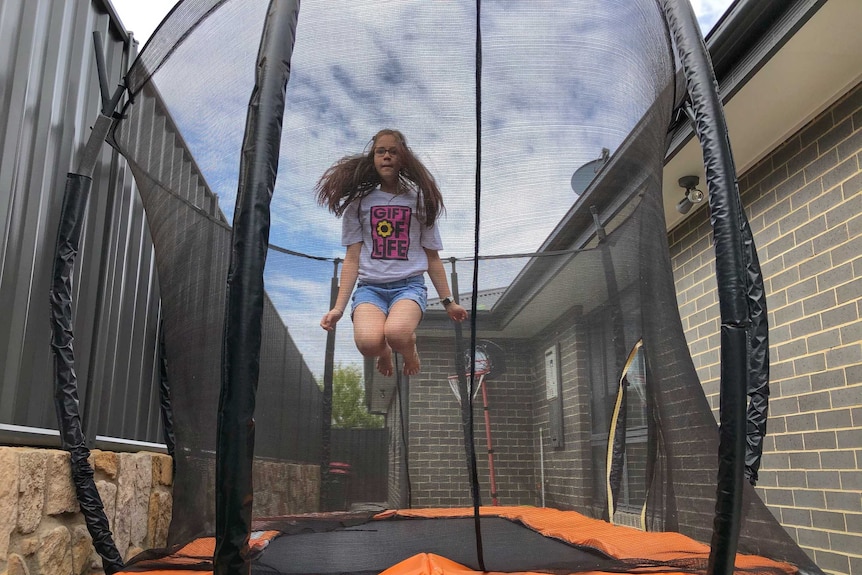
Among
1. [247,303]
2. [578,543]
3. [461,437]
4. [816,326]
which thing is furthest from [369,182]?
[816,326]

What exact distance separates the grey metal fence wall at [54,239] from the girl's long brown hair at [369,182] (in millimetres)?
820

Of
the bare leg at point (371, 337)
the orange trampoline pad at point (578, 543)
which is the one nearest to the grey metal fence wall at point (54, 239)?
the orange trampoline pad at point (578, 543)

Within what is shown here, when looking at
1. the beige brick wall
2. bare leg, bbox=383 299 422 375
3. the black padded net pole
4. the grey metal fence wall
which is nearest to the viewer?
the black padded net pole

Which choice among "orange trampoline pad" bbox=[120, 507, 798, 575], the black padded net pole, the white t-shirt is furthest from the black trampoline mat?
the white t-shirt

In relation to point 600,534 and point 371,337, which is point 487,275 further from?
point 600,534

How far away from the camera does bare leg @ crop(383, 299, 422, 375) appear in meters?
1.51

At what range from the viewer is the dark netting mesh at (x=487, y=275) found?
1.47 meters

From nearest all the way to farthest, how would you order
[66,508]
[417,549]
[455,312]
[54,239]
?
[417,549] → [455,312] → [66,508] → [54,239]

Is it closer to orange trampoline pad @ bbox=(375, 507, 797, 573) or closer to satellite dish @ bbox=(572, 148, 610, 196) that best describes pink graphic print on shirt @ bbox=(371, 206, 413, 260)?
satellite dish @ bbox=(572, 148, 610, 196)

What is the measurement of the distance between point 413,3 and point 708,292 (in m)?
3.07

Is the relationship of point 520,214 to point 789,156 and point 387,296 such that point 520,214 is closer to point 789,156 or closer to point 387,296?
point 387,296

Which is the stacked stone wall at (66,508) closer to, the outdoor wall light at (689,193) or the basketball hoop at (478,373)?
the basketball hoop at (478,373)

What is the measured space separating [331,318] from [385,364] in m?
0.15

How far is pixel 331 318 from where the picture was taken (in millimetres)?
1504
